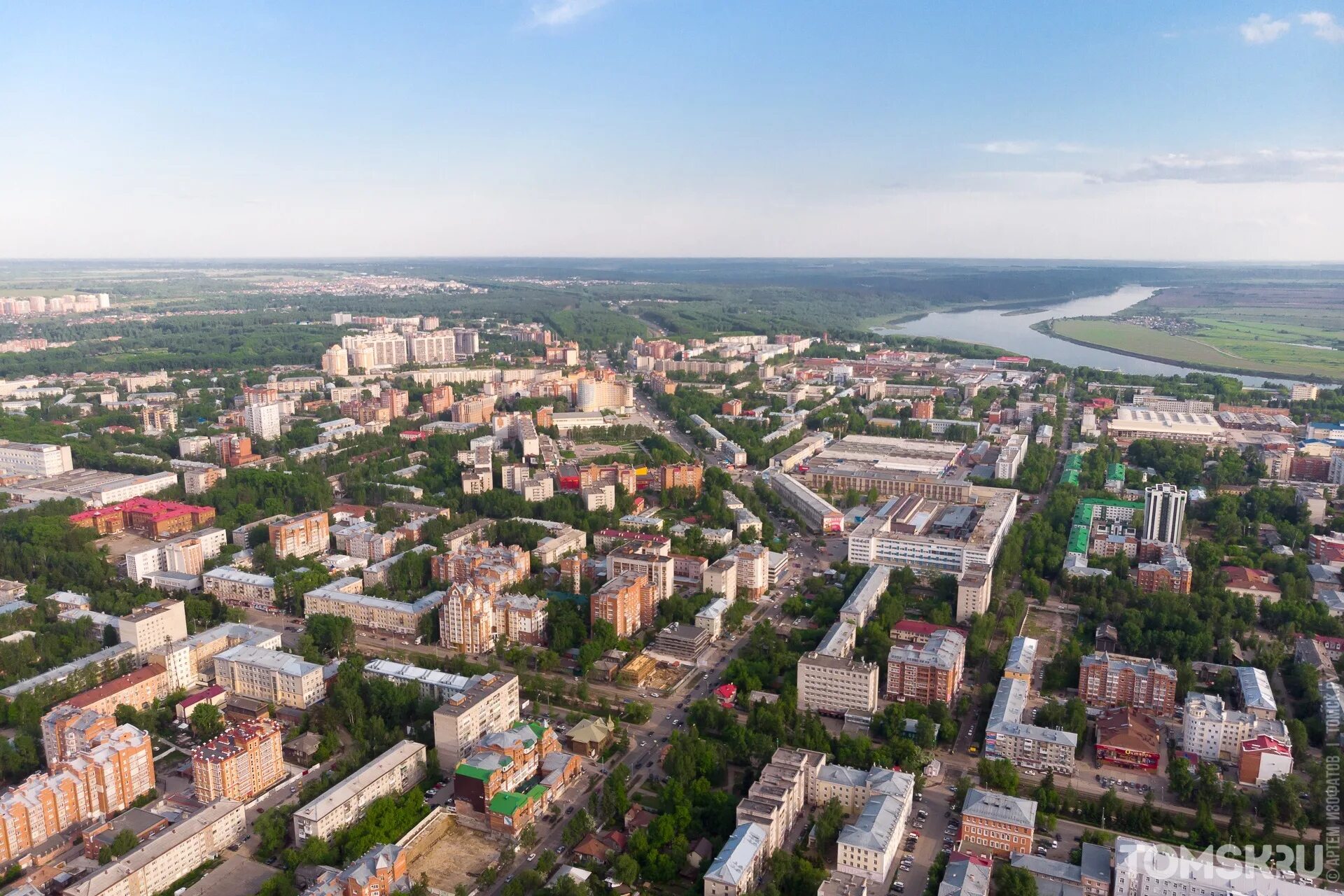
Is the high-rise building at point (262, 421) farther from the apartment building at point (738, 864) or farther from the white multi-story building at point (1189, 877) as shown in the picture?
the white multi-story building at point (1189, 877)

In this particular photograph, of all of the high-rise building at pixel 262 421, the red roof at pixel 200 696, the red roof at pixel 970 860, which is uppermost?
the high-rise building at pixel 262 421

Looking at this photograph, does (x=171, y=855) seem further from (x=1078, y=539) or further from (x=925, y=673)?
(x=1078, y=539)

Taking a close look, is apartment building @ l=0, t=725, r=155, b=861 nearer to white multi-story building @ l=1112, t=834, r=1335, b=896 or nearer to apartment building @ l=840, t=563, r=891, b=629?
apartment building @ l=840, t=563, r=891, b=629

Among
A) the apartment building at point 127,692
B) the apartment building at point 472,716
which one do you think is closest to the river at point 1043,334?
the apartment building at point 472,716

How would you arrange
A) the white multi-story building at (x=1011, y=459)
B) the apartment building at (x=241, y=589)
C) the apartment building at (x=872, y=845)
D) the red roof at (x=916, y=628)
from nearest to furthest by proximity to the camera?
the apartment building at (x=872, y=845), the red roof at (x=916, y=628), the apartment building at (x=241, y=589), the white multi-story building at (x=1011, y=459)

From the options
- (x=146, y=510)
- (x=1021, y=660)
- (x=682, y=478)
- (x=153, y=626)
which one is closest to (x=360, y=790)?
(x=153, y=626)

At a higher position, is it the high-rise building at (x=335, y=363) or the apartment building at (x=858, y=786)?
the high-rise building at (x=335, y=363)

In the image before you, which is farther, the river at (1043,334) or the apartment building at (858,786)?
the river at (1043,334)
